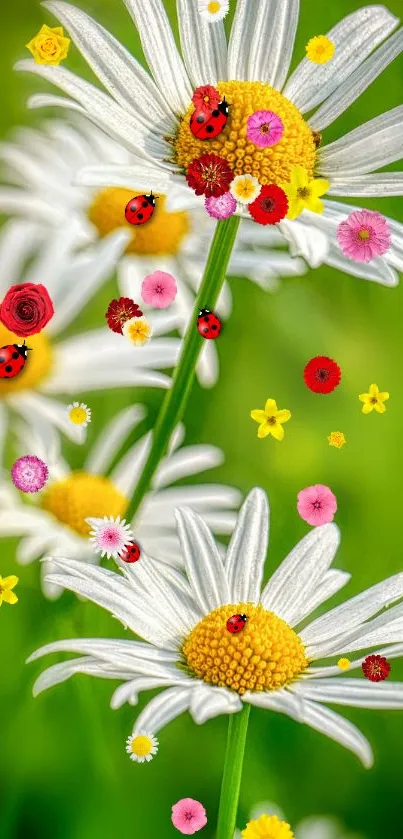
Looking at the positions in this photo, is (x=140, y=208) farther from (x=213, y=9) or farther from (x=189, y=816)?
(x=189, y=816)

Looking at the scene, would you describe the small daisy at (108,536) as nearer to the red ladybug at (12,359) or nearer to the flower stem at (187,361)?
the flower stem at (187,361)

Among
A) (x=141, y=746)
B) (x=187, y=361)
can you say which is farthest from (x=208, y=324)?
(x=141, y=746)

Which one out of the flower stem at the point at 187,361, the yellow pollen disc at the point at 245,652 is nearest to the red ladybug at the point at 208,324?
the flower stem at the point at 187,361

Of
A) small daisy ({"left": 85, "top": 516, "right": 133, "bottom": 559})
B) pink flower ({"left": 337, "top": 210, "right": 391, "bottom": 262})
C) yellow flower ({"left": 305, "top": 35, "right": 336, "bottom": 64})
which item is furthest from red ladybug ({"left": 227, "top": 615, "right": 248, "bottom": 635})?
yellow flower ({"left": 305, "top": 35, "right": 336, "bottom": 64})

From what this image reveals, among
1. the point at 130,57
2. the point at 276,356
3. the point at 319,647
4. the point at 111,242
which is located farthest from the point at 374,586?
the point at 130,57

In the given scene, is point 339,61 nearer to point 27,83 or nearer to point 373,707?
point 27,83

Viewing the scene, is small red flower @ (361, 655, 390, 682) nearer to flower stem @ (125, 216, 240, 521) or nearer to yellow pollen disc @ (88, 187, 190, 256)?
flower stem @ (125, 216, 240, 521)
